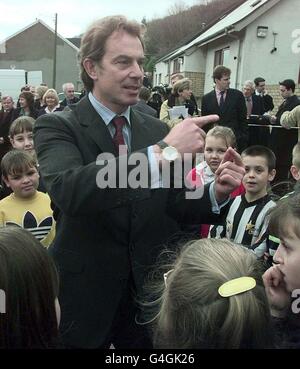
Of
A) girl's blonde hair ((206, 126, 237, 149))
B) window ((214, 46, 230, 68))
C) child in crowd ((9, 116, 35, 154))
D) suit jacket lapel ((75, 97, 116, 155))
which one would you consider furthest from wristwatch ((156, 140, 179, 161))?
window ((214, 46, 230, 68))

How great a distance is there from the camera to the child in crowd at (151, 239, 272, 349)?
4.27ft

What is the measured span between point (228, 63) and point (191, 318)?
59.1 feet

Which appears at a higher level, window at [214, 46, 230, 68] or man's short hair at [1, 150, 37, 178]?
window at [214, 46, 230, 68]

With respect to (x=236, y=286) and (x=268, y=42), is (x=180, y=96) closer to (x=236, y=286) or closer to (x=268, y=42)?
(x=236, y=286)

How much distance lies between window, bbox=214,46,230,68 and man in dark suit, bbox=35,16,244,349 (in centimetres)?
1775

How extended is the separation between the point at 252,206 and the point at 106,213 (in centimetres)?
152

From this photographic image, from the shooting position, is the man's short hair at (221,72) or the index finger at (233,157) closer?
the index finger at (233,157)

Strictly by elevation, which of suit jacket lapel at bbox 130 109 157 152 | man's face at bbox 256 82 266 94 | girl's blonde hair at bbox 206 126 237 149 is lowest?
girl's blonde hair at bbox 206 126 237 149

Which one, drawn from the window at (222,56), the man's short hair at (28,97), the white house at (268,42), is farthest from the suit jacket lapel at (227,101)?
the window at (222,56)

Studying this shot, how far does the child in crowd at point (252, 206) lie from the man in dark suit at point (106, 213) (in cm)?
111

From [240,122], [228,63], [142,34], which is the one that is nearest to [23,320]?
[142,34]

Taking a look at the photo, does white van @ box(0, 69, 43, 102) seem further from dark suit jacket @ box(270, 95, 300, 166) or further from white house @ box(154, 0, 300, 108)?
dark suit jacket @ box(270, 95, 300, 166)

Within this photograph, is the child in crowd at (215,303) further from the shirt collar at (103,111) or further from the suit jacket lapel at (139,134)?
the shirt collar at (103,111)

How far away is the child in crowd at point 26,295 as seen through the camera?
1.27 m
